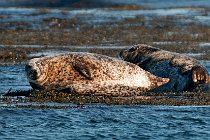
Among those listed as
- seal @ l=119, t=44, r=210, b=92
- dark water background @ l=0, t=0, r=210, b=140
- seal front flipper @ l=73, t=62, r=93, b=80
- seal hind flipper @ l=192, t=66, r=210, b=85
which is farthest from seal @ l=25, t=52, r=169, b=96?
dark water background @ l=0, t=0, r=210, b=140

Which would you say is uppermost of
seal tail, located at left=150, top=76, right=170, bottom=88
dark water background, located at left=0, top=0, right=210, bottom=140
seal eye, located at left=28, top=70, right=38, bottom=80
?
seal eye, located at left=28, top=70, right=38, bottom=80

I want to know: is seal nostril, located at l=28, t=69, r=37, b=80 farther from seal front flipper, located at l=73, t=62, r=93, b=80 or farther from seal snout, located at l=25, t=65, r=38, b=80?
seal front flipper, located at l=73, t=62, r=93, b=80

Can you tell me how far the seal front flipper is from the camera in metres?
11.6

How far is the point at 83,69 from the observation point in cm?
1168

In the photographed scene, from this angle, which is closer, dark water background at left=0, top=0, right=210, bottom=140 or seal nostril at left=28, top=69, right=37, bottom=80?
dark water background at left=0, top=0, right=210, bottom=140

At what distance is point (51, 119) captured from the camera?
30.9 ft

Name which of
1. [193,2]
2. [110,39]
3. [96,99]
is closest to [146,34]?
[110,39]

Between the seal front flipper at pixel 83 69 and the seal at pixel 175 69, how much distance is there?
1.20 m

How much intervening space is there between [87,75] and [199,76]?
184 centimetres

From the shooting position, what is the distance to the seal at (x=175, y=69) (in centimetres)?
1198

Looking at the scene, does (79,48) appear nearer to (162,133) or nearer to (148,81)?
(148,81)

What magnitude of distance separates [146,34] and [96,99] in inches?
447

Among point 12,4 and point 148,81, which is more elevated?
point 12,4

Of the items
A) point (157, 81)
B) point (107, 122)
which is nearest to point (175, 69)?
point (157, 81)
